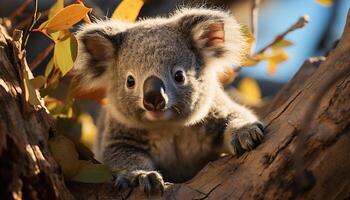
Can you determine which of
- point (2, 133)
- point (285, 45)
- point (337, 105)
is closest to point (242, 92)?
point (285, 45)

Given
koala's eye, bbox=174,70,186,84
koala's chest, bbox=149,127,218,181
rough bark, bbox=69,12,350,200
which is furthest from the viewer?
koala's chest, bbox=149,127,218,181

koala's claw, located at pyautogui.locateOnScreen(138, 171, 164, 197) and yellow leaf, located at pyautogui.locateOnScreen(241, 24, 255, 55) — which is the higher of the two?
yellow leaf, located at pyautogui.locateOnScreen(241, 24, 255, 55)

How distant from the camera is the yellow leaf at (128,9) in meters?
3.21

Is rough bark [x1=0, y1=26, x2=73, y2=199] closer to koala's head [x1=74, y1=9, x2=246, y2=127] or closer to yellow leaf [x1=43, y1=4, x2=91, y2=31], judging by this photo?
yellow leaf [x1=43, y1=4, x2=91, y2=31]

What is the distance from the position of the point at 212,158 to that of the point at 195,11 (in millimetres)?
883

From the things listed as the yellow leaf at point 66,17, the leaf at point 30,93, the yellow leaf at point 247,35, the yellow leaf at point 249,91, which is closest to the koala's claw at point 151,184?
the leaf at point 30,93

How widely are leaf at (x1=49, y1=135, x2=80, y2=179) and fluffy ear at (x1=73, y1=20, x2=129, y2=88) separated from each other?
99cm

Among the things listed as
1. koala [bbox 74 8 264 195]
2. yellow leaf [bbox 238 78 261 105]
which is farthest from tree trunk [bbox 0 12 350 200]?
yellow leaf [bbox 238 78 261 105]

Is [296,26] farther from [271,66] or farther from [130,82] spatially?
[130,82]

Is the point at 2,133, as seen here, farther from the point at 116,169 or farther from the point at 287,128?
the point at 287,128

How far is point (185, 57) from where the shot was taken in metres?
3.40

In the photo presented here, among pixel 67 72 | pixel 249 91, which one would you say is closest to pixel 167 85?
pixel 67 72

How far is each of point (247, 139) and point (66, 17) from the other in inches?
39.6

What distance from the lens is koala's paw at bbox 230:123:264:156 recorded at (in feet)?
9.18
